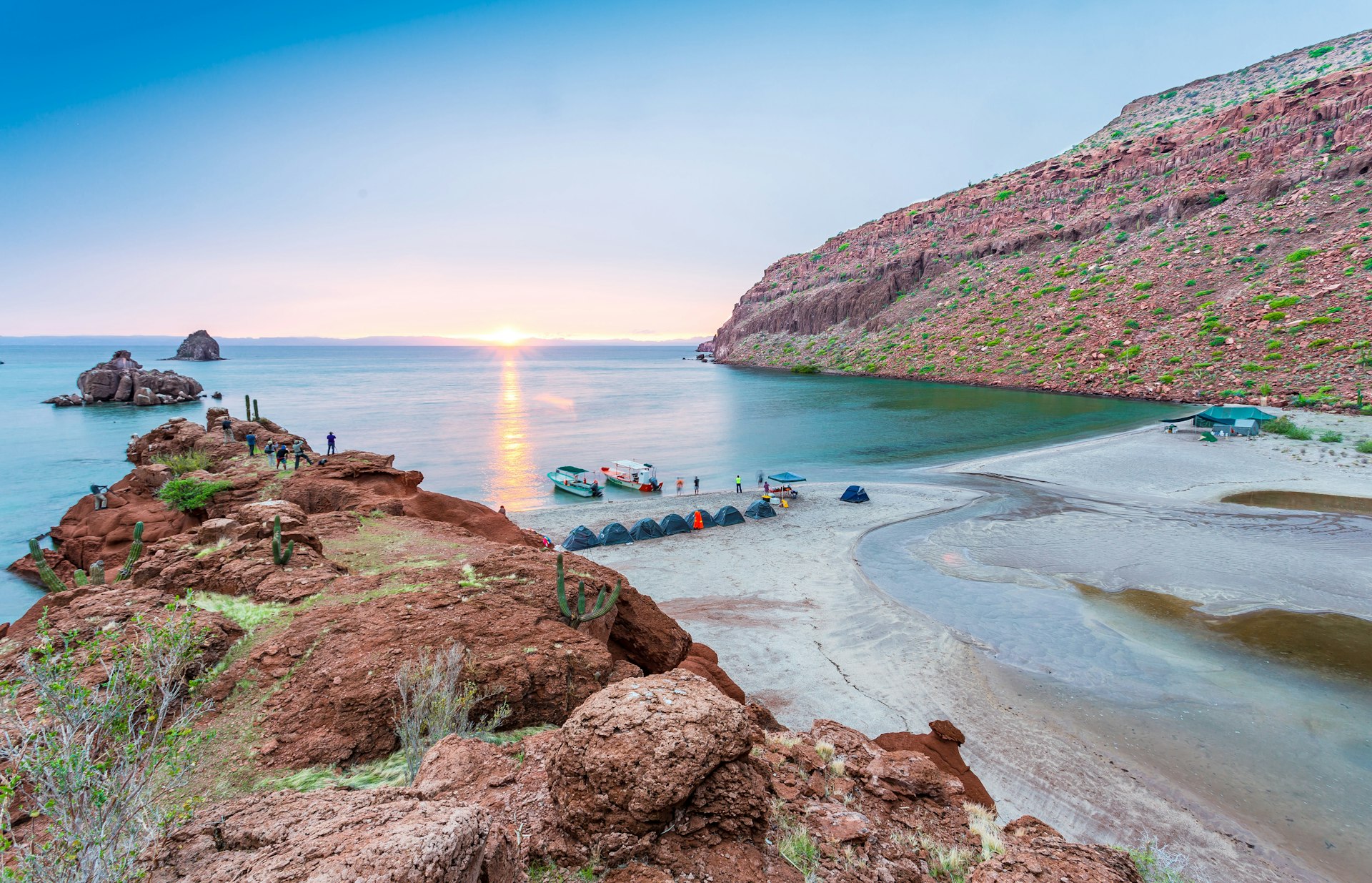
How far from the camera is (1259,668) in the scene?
12.0 metres

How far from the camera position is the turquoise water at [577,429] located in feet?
113

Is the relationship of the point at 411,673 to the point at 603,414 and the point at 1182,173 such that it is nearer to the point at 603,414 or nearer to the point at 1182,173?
the point at 603,414

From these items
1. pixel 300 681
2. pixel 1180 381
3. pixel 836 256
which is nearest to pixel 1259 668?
pixel 300 681

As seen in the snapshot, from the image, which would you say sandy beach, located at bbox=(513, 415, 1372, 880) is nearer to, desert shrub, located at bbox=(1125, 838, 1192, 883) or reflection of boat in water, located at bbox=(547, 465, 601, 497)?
desert shrub, located at bbox=(1125, 838, 1192, 883)

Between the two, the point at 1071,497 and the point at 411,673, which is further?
the point at 1071,497

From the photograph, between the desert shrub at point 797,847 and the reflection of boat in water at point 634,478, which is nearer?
the desert shrub at point 797,847

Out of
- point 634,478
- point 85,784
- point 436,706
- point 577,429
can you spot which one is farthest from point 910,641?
point 577,429

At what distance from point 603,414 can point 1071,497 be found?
154 ft

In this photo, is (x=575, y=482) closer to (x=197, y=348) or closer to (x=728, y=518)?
(x=728, y=518)

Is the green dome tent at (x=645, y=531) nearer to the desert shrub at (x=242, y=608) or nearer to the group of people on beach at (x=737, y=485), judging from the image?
the group of people on beach at (x=737, y=485)

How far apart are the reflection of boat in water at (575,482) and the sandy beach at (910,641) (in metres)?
3.26

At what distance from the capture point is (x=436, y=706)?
5.58 m

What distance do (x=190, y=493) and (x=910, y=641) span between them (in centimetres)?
1979

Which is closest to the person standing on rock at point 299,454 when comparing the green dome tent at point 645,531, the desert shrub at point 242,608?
the green dome tent at point 645,531
